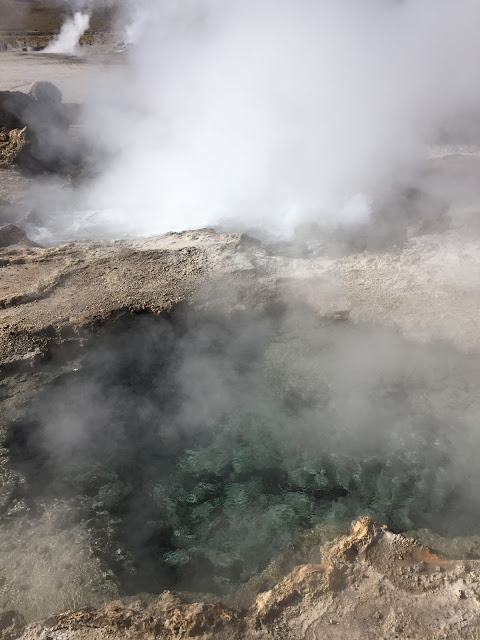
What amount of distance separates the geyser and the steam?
1604 cm

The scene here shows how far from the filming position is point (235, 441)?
12.9 feet

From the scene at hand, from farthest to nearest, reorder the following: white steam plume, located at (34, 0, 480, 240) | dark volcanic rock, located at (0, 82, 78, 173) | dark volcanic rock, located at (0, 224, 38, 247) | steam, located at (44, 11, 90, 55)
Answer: steam, located at (44, 11, 90, 55) → dark volcanic rock, located at (0, 82, 78, 173) → white steam plume, located at (34, 0, 480, 240) → dark volcanic rock, located at (0, 224, 38, 247)

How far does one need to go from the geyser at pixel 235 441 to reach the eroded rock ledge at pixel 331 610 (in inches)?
9.0

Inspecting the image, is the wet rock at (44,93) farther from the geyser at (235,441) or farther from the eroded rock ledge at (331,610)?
the eroded rock ledge at (331,610)

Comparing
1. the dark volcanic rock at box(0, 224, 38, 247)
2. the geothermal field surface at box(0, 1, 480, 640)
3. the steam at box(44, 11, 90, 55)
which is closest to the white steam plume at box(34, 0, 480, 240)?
the geothermal field surface at box(0, 1, 480, 640)

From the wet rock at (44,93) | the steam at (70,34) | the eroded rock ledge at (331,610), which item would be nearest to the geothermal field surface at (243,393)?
the eroded rock ledge at (331,610)

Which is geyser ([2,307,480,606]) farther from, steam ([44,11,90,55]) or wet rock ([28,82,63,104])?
steam ([44,11,90,55])

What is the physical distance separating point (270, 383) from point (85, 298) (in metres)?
2.00

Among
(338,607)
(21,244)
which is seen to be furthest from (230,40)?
(338,607)

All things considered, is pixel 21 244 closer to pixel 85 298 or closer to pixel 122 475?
pixel 85 298

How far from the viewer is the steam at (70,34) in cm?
1739

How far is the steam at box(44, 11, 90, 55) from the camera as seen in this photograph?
17.4 m

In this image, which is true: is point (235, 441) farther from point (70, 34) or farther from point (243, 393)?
point (70, 34)

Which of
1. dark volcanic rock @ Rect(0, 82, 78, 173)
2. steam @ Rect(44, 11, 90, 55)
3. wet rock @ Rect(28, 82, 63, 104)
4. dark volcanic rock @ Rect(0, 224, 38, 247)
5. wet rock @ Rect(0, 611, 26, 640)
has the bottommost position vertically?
wet rock @ Rect(0, 611, 26, 640)
